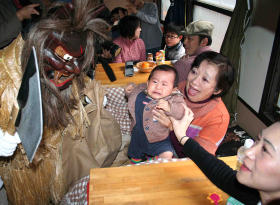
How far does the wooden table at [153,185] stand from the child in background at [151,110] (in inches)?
20.7

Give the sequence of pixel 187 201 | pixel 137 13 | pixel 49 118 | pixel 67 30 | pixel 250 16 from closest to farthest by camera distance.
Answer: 1. pixel 187 201
2. pixel 67 30
3. pixel 49 118
4. pixel 250 16
5. pixel 137 13

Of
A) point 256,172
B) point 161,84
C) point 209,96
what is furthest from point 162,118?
point 256,172

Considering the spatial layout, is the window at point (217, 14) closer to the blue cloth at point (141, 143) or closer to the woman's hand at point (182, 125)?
the blue cloth at point (141, 143)

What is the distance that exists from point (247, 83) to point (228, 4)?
130 cm

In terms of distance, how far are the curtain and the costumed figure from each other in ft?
6.68

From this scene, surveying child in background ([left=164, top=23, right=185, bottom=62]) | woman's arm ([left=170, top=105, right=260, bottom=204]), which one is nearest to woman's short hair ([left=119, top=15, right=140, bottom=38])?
child in background ([left=164, top=23, right=185, bottom=62])

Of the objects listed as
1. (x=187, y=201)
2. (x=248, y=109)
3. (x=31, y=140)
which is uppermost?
(x=31, y=140)

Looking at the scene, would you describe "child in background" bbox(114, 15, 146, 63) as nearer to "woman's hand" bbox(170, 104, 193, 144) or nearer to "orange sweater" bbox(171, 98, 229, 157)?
"orange sweater" bbox(171, 98, 229, 157)

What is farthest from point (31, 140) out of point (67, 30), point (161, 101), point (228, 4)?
point (228, 4)

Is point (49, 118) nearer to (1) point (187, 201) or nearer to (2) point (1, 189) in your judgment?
(2) point (1, 189)

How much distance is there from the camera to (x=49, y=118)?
1421 millimetres

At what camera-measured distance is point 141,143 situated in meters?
1.80

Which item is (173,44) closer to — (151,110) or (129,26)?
(129,26)

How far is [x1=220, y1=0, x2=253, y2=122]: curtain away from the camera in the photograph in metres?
3.00
